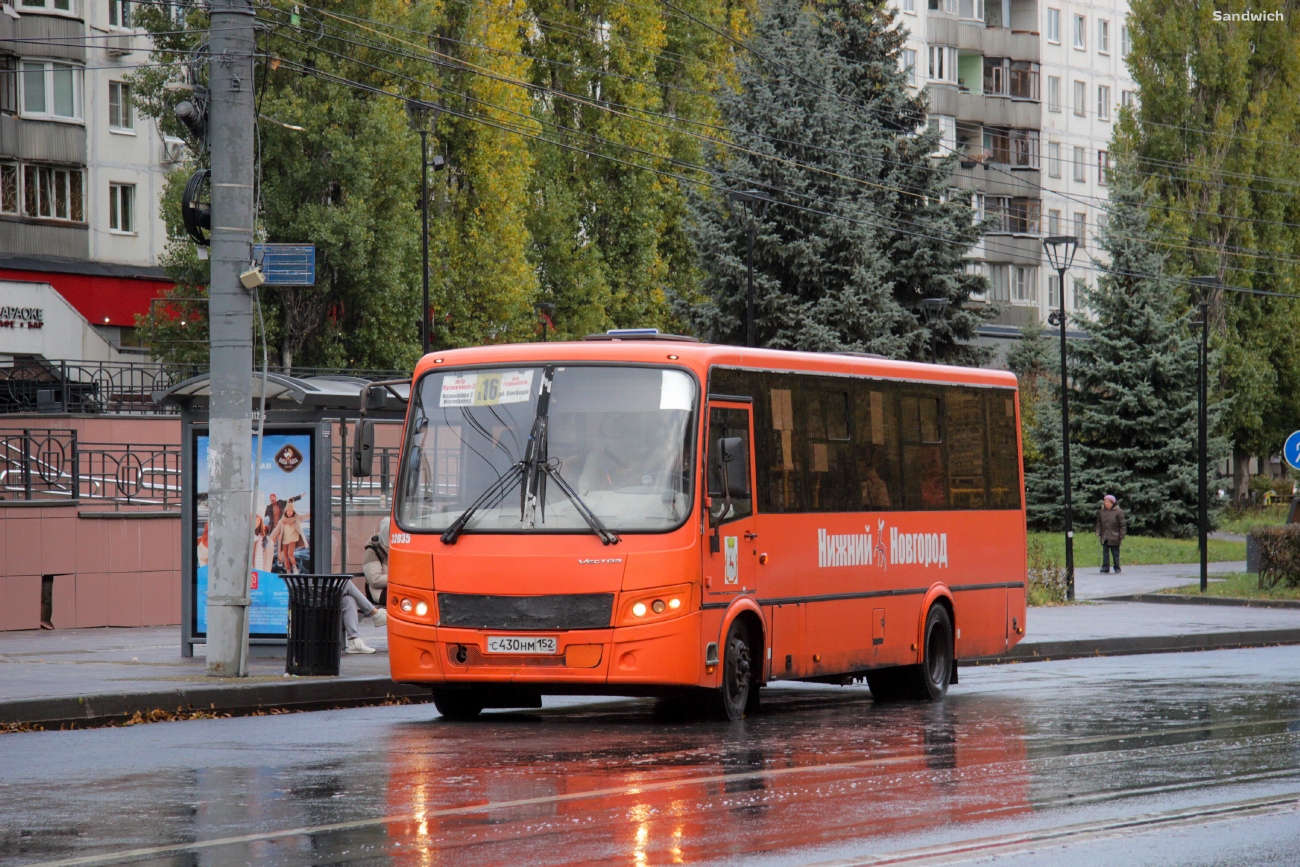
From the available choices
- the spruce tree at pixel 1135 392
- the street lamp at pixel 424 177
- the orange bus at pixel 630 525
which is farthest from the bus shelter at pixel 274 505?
the spruce tree at pixel 1135 392

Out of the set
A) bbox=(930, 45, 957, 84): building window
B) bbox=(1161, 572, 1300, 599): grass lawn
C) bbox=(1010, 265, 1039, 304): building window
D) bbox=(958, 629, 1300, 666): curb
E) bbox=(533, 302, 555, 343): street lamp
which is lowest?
bbox=(958, 629, 1300, 666): curb

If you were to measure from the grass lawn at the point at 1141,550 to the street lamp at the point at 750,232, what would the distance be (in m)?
10.3

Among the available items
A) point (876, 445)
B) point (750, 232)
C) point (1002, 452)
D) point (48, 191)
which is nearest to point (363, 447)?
point (876, 445)

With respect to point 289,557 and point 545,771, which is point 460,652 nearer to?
point 545,771

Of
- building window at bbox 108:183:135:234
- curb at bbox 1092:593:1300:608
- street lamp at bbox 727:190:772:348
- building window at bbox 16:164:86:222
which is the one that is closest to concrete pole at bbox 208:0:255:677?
curb at bbox 1092:593:1300:608

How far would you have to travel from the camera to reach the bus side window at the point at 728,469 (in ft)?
45.2

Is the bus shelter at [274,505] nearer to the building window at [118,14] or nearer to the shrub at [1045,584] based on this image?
the shrub at [1045,584]

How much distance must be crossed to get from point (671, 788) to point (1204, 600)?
2611 centimetres

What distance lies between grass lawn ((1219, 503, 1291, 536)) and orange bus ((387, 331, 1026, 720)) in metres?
46.9

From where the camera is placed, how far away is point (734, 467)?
13.8m

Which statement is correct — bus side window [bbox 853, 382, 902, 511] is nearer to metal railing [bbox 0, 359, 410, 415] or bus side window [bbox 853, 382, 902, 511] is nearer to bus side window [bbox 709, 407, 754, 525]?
bus side window [bbox 709, 407, 754, 525]

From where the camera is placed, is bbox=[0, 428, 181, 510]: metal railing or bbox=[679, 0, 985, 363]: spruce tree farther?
bbox=[679, 0, 985, 363]: spruce tree

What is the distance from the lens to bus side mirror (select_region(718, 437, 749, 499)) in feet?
45.1

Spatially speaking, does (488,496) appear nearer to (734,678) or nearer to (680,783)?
(734,678)
